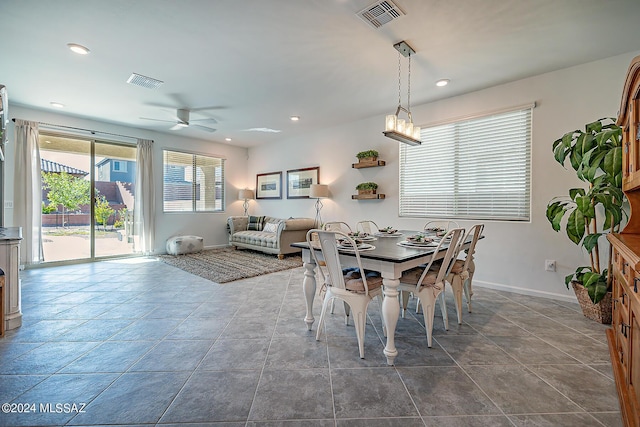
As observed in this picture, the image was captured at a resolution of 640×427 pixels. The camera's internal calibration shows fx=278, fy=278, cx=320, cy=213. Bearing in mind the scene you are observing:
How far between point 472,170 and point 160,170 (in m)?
6.09

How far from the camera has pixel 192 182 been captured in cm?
670

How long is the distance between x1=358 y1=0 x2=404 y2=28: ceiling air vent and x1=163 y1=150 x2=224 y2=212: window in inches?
216

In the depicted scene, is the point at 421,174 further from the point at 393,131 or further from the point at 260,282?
the point at 260,282

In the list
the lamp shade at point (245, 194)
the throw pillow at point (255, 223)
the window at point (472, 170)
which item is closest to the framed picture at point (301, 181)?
the throw pillow at point (255, 223)

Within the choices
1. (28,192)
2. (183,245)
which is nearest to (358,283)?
(183,245)

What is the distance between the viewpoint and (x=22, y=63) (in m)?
3.11

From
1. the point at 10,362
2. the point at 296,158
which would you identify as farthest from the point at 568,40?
the point at 10,362

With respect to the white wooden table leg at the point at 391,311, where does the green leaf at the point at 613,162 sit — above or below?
above

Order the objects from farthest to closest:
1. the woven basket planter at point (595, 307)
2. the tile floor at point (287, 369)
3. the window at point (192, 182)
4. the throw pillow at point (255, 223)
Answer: the throw pillow at point (255, 223) < the window at point (192, 182) < the woven basket planter at point (595, 307) < the tile floor at point (287, 369)

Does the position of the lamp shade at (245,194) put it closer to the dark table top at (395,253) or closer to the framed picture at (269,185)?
the framed picture at (269,185)

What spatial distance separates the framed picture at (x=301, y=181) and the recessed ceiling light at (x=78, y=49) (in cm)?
391

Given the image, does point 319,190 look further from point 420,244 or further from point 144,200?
point 144,200

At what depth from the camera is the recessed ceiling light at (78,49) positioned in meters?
2.74

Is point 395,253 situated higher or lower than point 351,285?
higher
